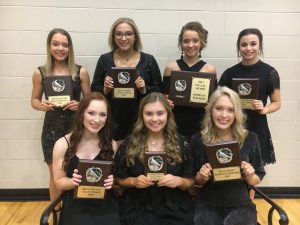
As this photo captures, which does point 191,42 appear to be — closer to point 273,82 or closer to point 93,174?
point 273,82

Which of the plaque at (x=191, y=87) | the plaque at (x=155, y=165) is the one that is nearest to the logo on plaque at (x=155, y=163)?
the plaque at (x=155, y=165)

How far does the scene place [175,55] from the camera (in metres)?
3.09

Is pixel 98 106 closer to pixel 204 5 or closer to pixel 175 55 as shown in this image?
pixel 175 55

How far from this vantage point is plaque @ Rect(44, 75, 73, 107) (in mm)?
2373

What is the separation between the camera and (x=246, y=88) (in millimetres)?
2365

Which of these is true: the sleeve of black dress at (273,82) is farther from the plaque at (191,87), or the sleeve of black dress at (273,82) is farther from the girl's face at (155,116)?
the girl's face at (155,116)

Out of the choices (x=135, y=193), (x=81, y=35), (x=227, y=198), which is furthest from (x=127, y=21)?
(x=227, y=198)

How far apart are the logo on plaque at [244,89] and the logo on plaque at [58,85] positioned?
126cm

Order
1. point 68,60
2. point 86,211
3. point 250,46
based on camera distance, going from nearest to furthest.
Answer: point 86,211 < point 250,46 < point 68,60

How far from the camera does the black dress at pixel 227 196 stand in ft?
6.75

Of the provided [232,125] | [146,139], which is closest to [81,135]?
[146,139]

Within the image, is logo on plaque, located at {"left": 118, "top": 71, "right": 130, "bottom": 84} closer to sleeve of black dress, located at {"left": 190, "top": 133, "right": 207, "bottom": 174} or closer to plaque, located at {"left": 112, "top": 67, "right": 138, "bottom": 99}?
plaque, located at {"left": 112, "top": 67, "right": 138, "bottom": 99}

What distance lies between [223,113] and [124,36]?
965 mm

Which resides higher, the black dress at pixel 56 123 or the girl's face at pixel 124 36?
the girl's face at pixel 124 36
